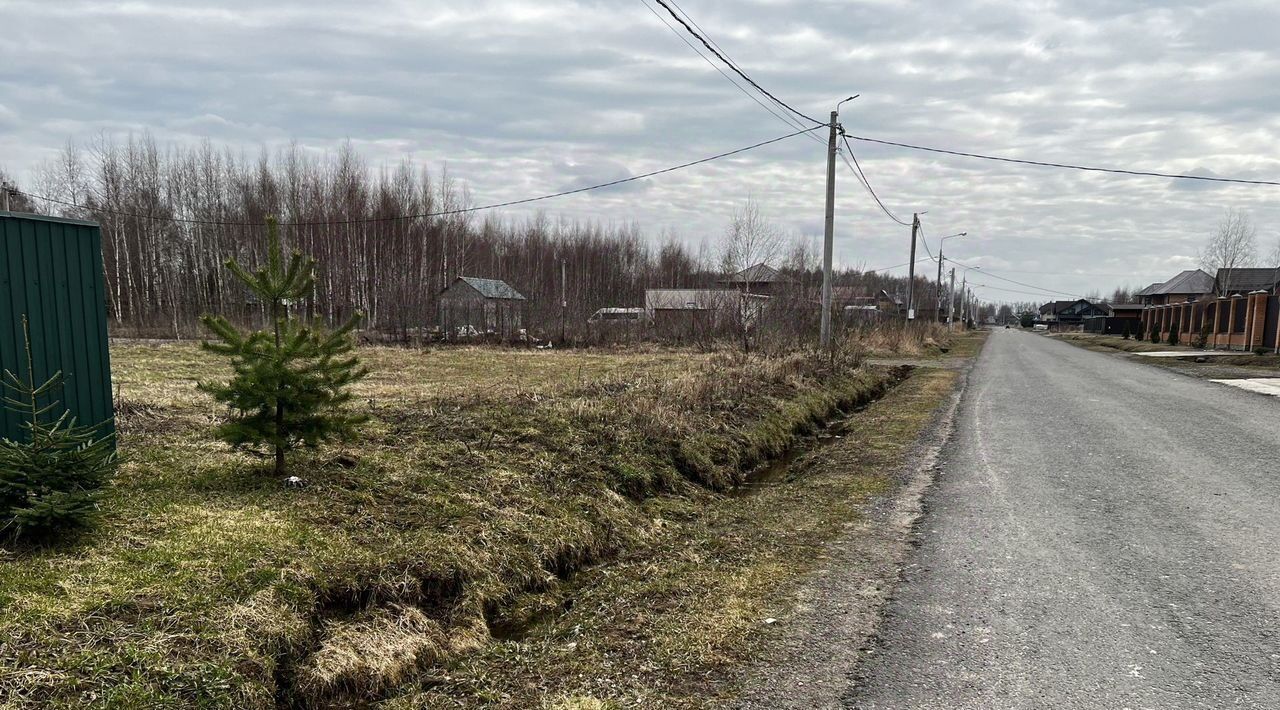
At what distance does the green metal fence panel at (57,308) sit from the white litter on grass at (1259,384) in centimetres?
1901

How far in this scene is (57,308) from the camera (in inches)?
207

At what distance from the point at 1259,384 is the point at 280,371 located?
2037cm

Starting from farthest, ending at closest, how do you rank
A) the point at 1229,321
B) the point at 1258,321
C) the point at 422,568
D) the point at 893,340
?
1. the point at 1229,321
2. the point at 893,340
3. the point at 1258,321
4. the point at 422,568

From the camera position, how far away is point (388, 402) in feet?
34.9

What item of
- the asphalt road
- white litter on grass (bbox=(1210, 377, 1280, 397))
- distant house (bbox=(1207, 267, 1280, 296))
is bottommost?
the asphalt road

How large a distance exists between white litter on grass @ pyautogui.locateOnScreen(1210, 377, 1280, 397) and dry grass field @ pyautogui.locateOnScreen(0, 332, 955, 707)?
37.4 ft

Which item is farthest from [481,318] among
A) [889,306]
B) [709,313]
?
[889,306]

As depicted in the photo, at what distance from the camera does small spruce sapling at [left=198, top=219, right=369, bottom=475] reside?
17.5ft

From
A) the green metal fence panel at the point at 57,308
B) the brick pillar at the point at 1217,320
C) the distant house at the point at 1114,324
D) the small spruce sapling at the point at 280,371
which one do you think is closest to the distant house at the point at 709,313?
the small spruce sapling at the point at 280,371

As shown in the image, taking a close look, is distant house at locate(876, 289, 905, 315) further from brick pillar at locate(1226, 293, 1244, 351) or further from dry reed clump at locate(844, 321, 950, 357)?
brick pillar at locate(1226, 293, 1244, 351)

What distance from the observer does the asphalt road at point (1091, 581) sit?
333 centimetres

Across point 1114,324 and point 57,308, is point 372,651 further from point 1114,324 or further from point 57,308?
point 1114,324

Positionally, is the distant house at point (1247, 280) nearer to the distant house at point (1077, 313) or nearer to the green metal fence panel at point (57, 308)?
the distant house at point (1077, 313)

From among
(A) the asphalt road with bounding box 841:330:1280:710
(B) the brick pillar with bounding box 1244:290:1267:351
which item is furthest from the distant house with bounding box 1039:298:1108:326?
(A) the asphalt road with bounding box 841:330:1280:710
